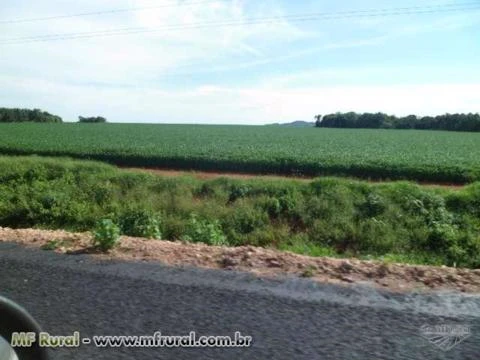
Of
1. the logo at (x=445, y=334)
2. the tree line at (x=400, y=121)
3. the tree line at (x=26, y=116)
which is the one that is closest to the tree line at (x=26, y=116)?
the tree line at (x=26, y=116)

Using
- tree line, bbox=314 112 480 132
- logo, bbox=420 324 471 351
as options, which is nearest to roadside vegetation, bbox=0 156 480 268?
logo, bbox=420 324 471 351

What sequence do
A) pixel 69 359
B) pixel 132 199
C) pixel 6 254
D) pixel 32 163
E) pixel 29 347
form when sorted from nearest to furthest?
pixel 29 347 → pixel 69 359 → pixel 6 254 → pixel 132 199 → pixel 32 163

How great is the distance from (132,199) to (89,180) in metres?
3.21

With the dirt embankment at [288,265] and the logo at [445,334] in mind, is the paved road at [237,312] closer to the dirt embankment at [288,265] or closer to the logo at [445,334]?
the logo at [445,334]

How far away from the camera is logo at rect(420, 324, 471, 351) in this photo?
3.65m

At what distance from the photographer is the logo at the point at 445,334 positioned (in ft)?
12.0

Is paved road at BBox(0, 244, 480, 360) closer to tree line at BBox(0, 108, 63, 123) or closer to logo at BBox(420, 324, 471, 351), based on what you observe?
logo at BBox(420, 324, 471, 351)

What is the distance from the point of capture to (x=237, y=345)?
3.69 metres

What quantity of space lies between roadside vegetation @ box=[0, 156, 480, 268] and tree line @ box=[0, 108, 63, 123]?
7235 centimetres

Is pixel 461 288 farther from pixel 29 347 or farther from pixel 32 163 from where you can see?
pixel 32 163

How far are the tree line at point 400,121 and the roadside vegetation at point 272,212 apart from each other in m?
69.3

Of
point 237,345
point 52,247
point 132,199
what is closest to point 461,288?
point 237,345

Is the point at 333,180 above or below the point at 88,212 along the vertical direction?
above

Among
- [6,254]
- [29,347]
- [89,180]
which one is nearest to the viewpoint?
[29,347]
